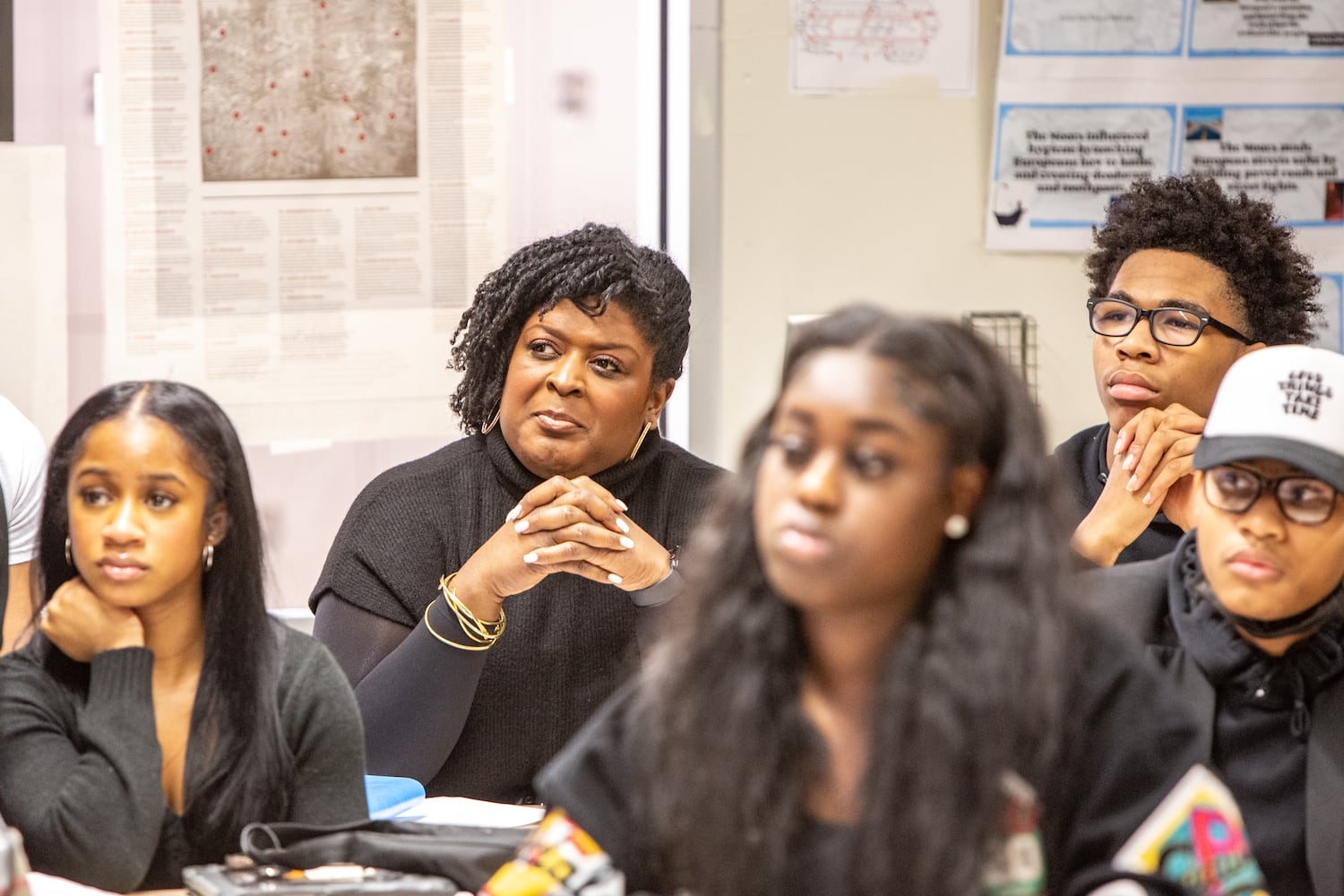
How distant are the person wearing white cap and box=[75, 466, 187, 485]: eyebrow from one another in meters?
1.10

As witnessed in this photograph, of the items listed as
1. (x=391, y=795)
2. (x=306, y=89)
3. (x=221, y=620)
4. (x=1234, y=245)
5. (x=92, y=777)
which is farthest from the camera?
(x=306, y=89)

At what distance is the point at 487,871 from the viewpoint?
5.07 ft

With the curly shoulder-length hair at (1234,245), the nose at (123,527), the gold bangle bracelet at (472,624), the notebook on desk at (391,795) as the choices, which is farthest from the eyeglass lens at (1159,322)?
the nose at (123,527)

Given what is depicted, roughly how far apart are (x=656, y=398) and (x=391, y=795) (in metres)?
0.80

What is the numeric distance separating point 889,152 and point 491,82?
835 mm

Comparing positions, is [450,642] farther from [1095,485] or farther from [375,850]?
[1095,485]

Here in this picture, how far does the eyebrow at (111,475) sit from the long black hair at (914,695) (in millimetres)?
615

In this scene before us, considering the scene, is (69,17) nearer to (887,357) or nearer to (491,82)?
(491,82)

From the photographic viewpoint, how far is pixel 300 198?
2.99 metres

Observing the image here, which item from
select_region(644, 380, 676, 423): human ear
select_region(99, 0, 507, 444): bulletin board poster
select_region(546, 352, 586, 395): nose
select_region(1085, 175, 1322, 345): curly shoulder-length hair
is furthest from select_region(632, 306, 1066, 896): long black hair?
select_region(99, 0, 507, 444): bulletin board poster

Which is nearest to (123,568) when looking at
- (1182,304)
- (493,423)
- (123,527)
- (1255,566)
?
(123,527)

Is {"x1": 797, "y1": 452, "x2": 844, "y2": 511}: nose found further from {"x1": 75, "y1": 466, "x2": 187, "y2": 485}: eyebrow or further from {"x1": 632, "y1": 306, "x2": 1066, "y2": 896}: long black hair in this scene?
{"x1": 75, "y1": 466, "x2": 187, "y2": 485}: eyebrow

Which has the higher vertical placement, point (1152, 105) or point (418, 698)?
point (1152, 105)

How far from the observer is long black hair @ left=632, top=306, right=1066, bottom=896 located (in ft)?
3.86
